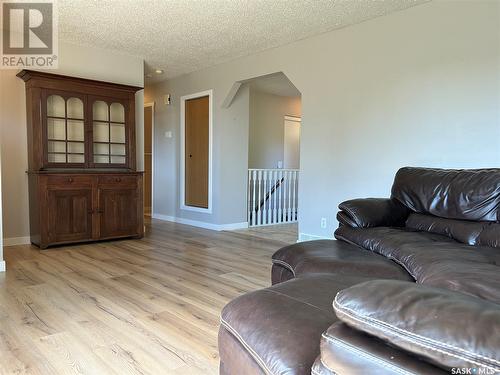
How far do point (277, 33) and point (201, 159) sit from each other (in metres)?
2.48

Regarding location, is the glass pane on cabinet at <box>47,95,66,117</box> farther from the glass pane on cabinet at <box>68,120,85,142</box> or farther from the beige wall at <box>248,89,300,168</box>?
the beige wall at <box>248,89,300,168</box>

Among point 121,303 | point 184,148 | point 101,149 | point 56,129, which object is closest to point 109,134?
point 101,149

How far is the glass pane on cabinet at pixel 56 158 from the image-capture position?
425 cm

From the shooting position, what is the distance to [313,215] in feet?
14.4

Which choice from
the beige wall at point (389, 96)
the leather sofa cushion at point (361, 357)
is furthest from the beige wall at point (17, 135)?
the leather sofa cushion at point (361, 357)

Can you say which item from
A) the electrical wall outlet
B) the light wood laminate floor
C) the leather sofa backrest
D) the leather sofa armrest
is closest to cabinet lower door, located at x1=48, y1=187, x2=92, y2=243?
the light wood laminate floor

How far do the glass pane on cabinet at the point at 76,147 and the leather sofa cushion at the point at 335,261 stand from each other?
10.6ft

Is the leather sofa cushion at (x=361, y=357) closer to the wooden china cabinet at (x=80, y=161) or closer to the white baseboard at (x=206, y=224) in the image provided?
the wooden china cabinet at (x=80, y=161)

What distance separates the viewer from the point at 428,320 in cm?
63

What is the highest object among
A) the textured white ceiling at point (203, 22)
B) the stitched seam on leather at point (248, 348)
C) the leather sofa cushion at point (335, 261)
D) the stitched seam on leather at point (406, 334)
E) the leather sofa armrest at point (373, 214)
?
the textured white ceiling at point (203, 22)

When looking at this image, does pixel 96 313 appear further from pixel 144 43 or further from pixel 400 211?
pixel 144 43

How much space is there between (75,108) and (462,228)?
13.9 ft

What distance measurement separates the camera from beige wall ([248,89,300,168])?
A: 7.25 metres

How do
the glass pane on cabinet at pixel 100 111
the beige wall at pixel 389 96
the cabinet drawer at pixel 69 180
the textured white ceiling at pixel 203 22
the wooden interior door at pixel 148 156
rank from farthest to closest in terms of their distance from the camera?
the wooden interior door at pixel 148 156, the glass pane on cabinet at pixel 100 111, the cabinet drawer at pixel 69 180, the textured white ceiling at pixel 203 22, the beige wall at pixel 389 96
